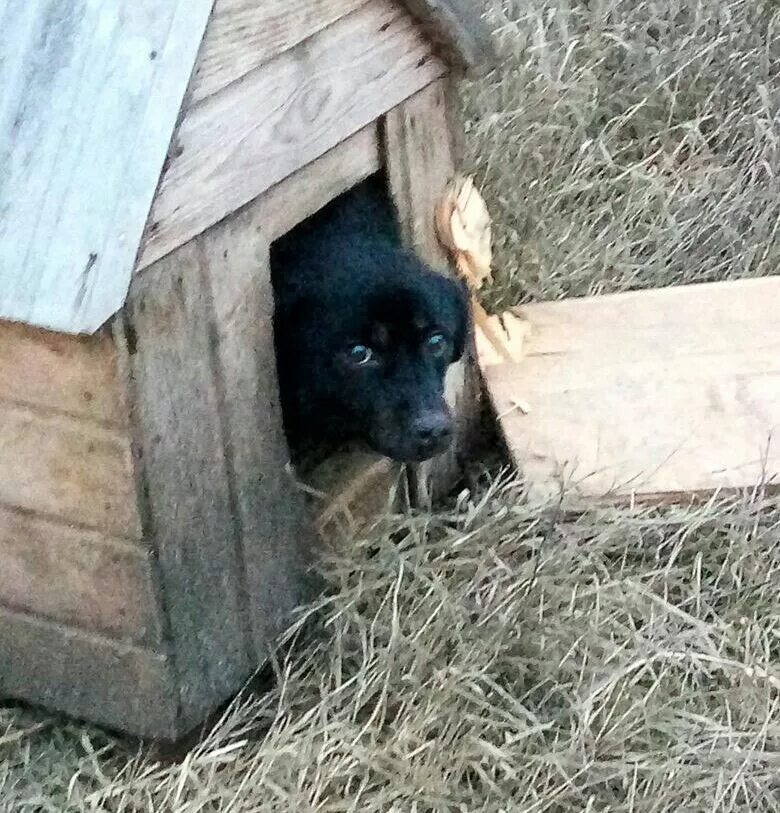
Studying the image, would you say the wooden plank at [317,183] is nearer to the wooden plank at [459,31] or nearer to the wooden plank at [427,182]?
the wooden plank at [427,182]

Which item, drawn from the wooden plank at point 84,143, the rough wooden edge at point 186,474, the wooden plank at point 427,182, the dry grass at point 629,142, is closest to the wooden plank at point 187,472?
the rough wooden edge at point 186,474

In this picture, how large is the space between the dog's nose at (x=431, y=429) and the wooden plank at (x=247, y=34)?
1.80 ft

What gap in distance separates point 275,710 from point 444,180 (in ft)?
3.08

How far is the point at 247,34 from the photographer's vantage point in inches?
64.6

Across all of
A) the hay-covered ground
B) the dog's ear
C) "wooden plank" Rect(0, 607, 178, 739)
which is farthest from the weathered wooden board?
"wooden plank" Rect(0, 607, 178, 739)

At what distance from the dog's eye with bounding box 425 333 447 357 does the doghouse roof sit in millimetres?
614

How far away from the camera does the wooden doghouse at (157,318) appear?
4.72ft

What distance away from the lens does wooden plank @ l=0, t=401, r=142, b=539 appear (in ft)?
5.21

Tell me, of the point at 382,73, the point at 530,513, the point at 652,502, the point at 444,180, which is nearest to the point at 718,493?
the point at 652,502

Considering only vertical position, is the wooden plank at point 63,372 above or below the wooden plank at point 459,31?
above

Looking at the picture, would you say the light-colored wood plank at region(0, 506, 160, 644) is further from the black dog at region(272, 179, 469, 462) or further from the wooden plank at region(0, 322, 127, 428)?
the black dog at region(272, 179, 469, 462)

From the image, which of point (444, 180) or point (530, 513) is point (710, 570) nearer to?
point (530, 513)

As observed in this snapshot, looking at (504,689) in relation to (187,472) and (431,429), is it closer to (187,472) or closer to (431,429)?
(431,429)

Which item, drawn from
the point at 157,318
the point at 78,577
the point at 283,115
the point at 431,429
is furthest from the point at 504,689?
the point at 283,115
